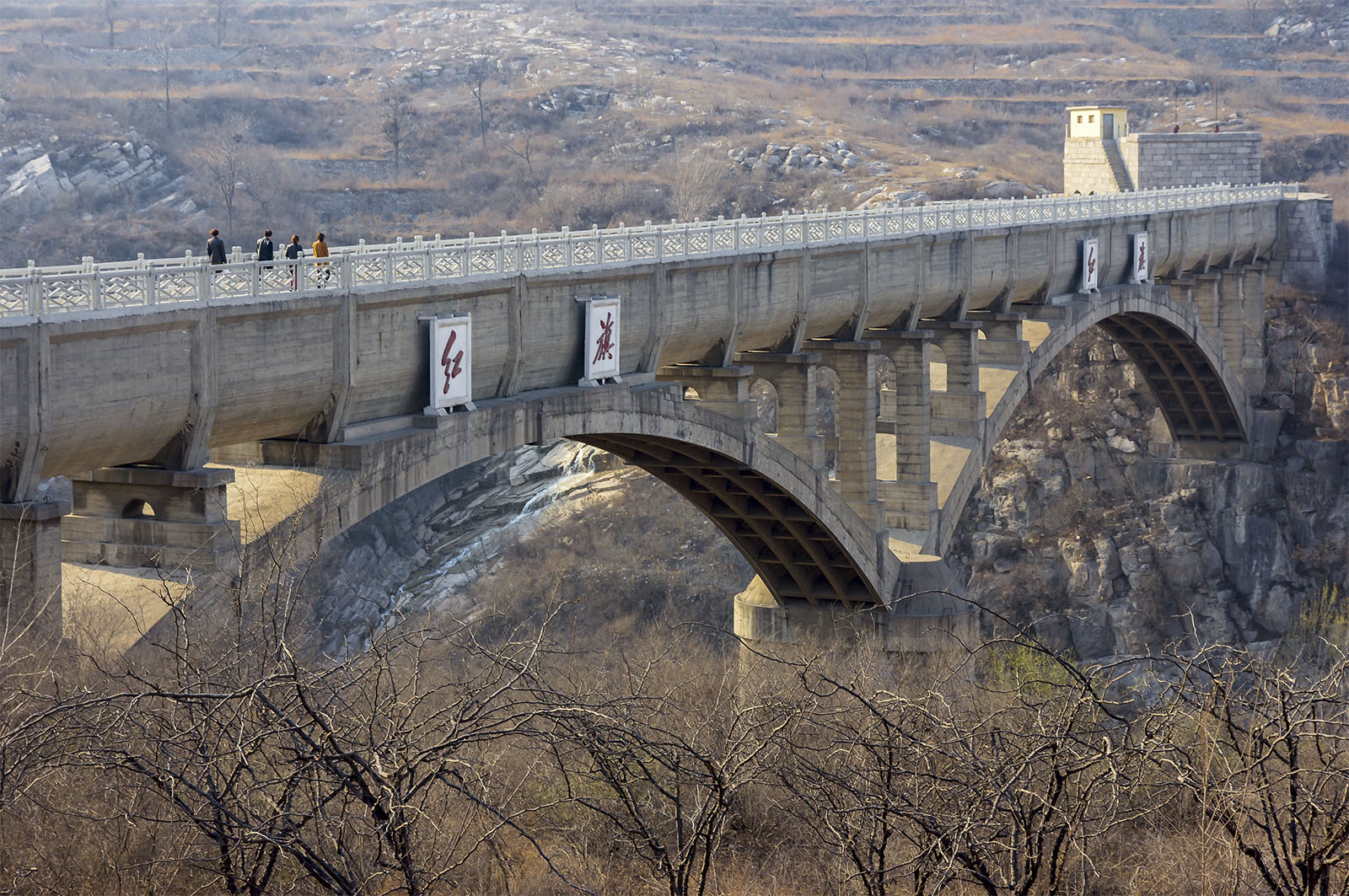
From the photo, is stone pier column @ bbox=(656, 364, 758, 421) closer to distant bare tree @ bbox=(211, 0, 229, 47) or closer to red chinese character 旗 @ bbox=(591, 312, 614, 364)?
red chinese character 旗 @ bbox=(591, 312, 614, 364)

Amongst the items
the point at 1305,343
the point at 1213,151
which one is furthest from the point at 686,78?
the point at 1305,343

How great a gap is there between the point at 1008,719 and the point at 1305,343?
143ft

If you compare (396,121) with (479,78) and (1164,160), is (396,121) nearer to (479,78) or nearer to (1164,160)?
(479,78)

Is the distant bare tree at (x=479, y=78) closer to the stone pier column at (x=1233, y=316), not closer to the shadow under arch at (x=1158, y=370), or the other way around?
the shadow under arch at (x=1158, y=370)

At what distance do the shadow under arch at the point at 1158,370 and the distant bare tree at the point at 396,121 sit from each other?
51618 millimetres

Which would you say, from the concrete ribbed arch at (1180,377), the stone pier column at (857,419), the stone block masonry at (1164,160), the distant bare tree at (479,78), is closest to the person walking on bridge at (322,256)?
the stone pier column at (857,419)

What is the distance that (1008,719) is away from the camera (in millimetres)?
27422

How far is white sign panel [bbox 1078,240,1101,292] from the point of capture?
49.5 m

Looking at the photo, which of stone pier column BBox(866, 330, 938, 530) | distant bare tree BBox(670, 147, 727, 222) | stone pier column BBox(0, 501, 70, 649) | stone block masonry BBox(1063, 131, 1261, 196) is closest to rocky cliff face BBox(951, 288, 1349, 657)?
stone block masonry BBox(1063, 131, 1261, 196)

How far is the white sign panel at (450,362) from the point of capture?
85.6 ft

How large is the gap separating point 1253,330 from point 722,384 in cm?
3727

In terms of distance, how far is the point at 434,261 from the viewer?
26.3 metres

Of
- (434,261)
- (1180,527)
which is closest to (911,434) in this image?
(434,261)

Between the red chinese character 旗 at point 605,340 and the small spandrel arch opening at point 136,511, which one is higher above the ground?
the red chinese character 旗 at point 605,340
